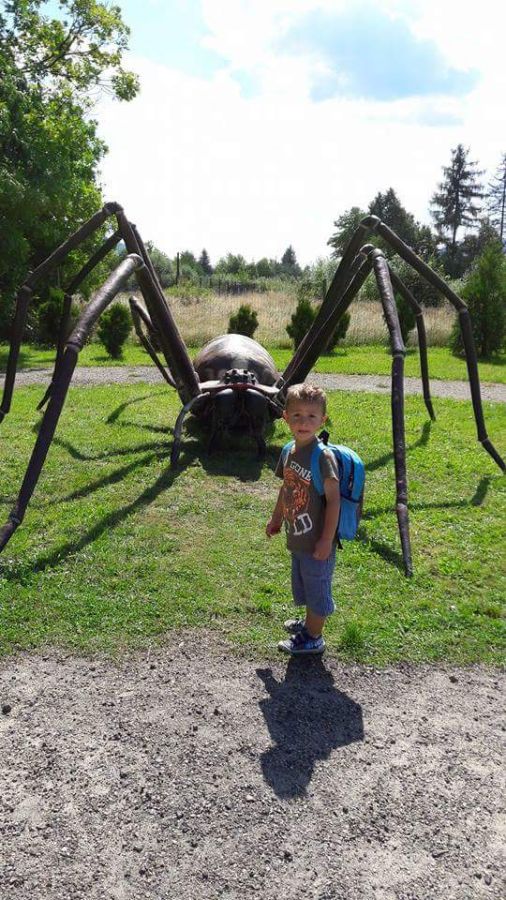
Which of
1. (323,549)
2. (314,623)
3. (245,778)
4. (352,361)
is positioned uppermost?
(352,361)

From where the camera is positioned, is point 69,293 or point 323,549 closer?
point 323,549

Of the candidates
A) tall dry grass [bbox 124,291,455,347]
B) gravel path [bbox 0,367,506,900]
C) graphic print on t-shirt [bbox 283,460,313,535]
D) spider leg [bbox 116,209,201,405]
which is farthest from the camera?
tall dry grass [bbox 124,291,455,347]

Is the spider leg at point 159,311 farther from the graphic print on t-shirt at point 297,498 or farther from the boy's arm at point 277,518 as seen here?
the graphic print on t-shirt at point 297,498

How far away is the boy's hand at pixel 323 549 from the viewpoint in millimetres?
3090

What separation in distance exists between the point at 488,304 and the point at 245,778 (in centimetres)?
1779

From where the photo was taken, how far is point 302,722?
292 centimetres

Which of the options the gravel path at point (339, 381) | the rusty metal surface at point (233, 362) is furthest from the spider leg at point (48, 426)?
the gravel path at point (339, 381)

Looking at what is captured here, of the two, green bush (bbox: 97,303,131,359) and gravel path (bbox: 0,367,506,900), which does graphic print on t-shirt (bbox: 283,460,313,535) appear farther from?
green bush (bbox: 97,303,131,359)

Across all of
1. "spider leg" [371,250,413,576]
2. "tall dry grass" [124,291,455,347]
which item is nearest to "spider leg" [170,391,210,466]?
"spider leg" [371,250,413,576]

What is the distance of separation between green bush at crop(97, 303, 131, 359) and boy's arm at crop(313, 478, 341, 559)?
A: 13.8 metres

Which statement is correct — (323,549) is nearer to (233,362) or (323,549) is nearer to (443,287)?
(443,287)

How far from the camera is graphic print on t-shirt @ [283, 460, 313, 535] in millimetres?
3172

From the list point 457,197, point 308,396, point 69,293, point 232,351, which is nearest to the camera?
point 308,396

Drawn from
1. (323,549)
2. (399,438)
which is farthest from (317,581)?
(399,438)
